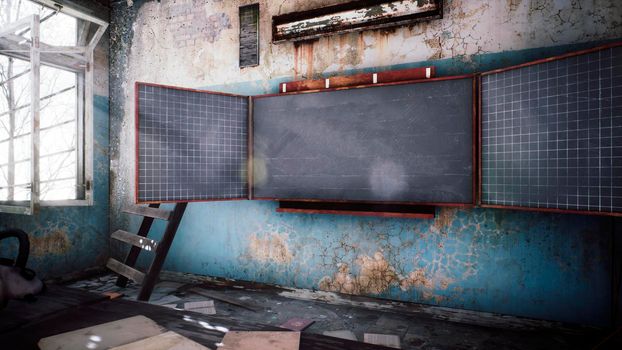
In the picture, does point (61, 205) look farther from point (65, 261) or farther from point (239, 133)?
point (239, 133)

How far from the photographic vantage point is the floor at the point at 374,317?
2244 millimetres

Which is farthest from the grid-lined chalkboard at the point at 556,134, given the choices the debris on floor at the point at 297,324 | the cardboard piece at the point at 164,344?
the cardboard piece at the point at 164,344

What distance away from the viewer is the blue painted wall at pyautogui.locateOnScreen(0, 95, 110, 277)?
3260 mm

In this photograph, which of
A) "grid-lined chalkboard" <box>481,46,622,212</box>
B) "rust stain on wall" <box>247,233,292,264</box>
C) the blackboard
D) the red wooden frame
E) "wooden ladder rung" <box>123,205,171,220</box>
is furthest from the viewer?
"rust stain on wall" <box>247,233,292,264</box>

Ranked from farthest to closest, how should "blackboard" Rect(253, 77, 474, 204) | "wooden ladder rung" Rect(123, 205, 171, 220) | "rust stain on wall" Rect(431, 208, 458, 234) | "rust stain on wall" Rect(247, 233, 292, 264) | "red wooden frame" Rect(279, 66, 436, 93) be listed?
"rust stain on wall" Rect(247, 233, 292, 264)
"wooden ladder rung" Rect(123, 205, 171, 220)
"rust stain on wall" Rect(431, 208, 458, 234)
"red wooden frame" Rect(279, 66, 436, 93)
"blackboard" Rect(253, 77, 474, 204)

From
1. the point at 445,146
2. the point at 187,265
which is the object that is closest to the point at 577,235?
the point at 445,146

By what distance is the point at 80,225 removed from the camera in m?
3.66

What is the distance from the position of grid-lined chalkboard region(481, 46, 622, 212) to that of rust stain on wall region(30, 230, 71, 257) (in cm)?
374

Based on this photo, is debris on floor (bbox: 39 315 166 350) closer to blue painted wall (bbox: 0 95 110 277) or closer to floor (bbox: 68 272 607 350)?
floor (bbox: 68 272 607 350)

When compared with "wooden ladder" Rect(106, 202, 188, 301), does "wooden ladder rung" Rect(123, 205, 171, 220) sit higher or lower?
higher

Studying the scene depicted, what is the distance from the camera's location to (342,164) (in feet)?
8.70

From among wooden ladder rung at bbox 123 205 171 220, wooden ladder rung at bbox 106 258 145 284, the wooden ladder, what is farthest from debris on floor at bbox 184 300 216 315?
wooden ladder rung at bbox 123 205 171 220

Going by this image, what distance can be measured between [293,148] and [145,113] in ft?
3.47

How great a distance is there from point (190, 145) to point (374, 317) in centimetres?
182
